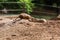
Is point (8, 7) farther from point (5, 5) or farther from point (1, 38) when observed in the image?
point (1, 38)

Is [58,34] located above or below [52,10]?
above

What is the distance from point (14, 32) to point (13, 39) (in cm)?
97

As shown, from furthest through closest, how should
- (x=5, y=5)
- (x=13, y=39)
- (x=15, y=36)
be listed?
(x=5, y=5) → (x=15, y=36) → (x=13, y=39)

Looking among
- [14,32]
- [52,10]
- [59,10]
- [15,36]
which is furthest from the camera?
[52,10]

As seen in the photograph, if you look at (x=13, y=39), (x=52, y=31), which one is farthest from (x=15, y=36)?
(x=52, y=31)

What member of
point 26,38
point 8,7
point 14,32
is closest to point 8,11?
point 8,7

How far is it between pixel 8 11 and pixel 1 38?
7726 mm

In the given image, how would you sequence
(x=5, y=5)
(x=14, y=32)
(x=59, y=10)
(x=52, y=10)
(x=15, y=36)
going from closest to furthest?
(x=15, y=36) < (x=14, y=32) < (x=59, y=10) < (x=5, y=5) < (x=52, y=10)

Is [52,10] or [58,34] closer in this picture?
[58,34]

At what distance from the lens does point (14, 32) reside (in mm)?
6391

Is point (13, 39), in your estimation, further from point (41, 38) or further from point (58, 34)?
point (58, 34)

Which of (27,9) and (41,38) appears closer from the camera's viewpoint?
(41,38)

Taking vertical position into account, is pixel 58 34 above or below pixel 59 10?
above

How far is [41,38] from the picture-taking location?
5504 millimetres
